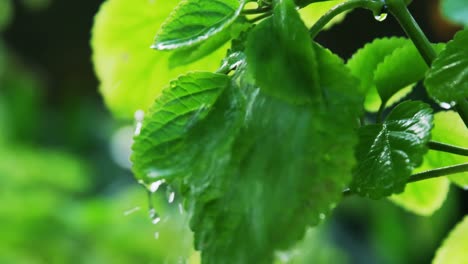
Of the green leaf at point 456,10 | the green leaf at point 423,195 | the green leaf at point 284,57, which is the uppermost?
the green leaf at point 284,57

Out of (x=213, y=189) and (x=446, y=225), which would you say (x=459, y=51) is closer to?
(x=213, y=189)

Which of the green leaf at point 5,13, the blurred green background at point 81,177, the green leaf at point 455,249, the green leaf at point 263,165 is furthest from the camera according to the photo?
the green leaf at point 5,13

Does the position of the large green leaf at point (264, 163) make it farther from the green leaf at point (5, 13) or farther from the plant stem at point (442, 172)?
the green leaf at point (5, 13)

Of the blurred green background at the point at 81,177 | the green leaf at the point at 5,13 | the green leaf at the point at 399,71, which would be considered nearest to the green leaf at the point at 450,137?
the green leaf at the point at 399,71

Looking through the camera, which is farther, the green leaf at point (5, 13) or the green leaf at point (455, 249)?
the green leaf at point (5, 13)

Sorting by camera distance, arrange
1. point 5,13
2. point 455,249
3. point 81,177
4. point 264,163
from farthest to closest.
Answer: point 5,13
point 81,177
point 455,249
point 264,163

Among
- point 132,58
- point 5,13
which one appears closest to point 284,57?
point 132,58

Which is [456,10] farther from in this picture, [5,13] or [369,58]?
[5,13]

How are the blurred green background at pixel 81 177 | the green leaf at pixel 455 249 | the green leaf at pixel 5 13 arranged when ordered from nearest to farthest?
the green leaf at pixel 455 249 < the blurred green background at pixel 81 177 < the green leaf at pixel 5 13
